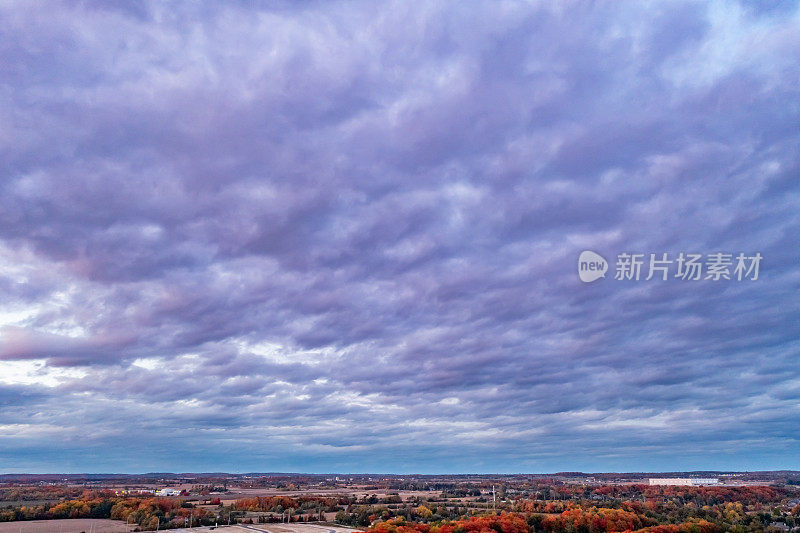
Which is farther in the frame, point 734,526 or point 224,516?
point 224,516

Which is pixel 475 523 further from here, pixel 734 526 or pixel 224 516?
pixel 224 516

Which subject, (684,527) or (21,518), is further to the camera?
(21,518)

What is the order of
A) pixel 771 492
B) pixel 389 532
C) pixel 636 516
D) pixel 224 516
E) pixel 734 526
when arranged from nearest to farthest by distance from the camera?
pixel 389 532 < pixel 734 526 < pixel 636 516 < pixel 224 516 < pixel 771 492

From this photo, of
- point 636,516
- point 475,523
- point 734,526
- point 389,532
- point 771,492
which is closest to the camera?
point 389,532

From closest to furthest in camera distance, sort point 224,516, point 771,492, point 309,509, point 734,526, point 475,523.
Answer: point 475,523
point 734,526
point 224,516
point 309,509
point 771,492

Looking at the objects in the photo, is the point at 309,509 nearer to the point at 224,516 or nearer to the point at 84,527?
the point at 224,516

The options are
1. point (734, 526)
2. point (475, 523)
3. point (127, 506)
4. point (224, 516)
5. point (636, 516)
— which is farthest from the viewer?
point (127, 506)

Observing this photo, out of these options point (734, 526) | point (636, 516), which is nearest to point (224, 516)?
point (636, 516)

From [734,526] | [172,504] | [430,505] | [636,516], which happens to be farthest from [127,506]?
[734,526]
